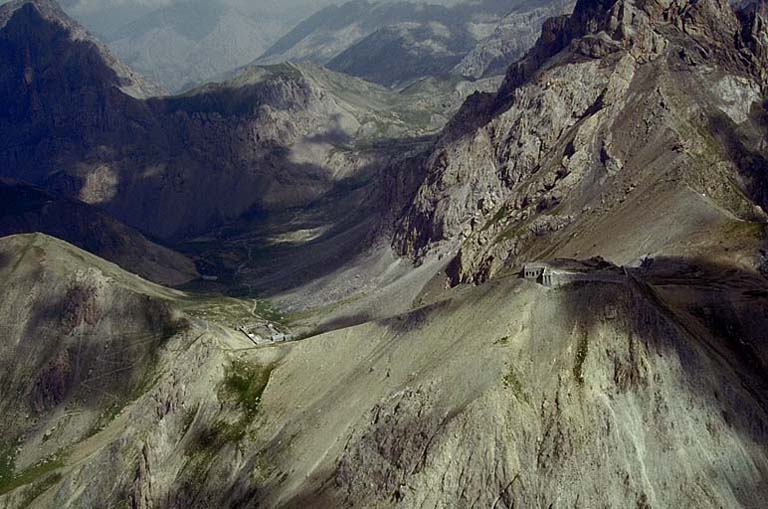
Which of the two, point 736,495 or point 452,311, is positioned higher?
point 452,311

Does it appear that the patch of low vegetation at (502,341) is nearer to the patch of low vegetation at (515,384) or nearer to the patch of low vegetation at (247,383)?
the patch of low vegetation at (515,384)

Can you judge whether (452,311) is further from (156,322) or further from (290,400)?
(156,322)

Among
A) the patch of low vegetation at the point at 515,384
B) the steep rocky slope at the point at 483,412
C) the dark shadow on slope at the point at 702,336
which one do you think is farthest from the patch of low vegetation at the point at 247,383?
the dark shadow on slope at the point at 702,336

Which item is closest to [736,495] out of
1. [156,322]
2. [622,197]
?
[622,197]

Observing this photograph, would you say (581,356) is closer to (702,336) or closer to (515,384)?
(515,384)

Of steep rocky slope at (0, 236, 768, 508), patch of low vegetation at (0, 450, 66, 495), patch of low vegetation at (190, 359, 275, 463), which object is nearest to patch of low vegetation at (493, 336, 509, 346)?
steep rocky slope at (0, 236, 768, 508)

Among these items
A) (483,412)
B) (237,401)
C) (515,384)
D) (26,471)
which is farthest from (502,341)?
(26,471)
